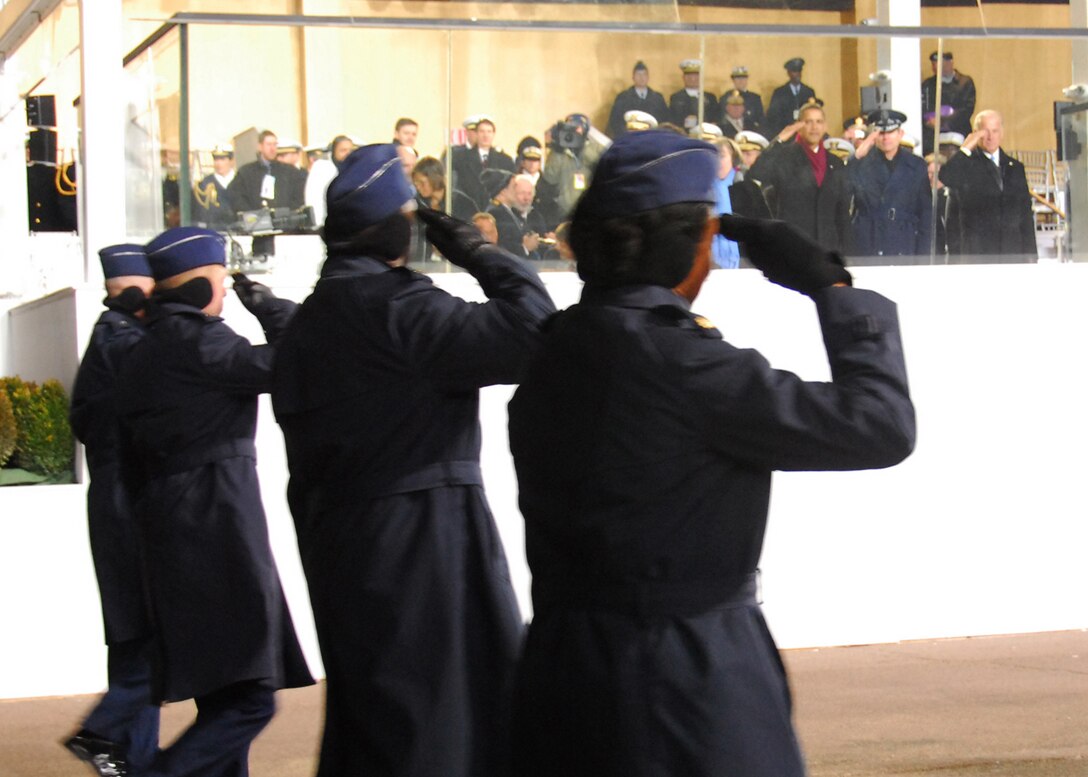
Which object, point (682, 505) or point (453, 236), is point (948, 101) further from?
point (682, 505)

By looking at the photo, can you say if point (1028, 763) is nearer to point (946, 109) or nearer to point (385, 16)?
point (946, 109)

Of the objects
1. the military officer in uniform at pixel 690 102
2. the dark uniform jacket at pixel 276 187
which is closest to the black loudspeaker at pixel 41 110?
the dark uniform jacket at pixel 276 187

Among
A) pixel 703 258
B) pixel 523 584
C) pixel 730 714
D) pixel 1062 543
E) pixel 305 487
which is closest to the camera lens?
pixel 730 714

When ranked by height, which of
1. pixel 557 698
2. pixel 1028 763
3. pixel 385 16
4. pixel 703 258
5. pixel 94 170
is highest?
pixel 385 16

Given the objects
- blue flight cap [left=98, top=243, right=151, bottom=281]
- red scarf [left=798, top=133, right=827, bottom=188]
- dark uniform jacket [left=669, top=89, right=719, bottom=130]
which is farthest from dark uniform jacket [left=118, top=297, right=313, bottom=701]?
red scarf [left=798, top=133, right=827, bottom=188]

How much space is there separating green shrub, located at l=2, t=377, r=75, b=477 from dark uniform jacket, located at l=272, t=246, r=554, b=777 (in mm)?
5009

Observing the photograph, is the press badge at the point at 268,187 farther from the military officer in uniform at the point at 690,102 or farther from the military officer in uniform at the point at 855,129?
the military officer in uniform at the point at 855,129

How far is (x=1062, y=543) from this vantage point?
366 inches

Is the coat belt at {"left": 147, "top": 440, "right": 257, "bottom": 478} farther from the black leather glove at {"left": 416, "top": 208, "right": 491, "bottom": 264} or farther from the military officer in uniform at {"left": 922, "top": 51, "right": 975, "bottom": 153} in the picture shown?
the military officer in uniform at {"left": 922, "top": 51, "right": 975, "bottom": 153}

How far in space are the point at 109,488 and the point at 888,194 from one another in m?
4.95

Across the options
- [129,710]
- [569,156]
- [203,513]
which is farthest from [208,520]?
[569,156]

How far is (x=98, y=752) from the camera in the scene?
19.6 feet

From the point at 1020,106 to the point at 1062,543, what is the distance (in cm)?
249

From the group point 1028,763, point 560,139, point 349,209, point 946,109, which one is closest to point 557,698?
point 349,209
